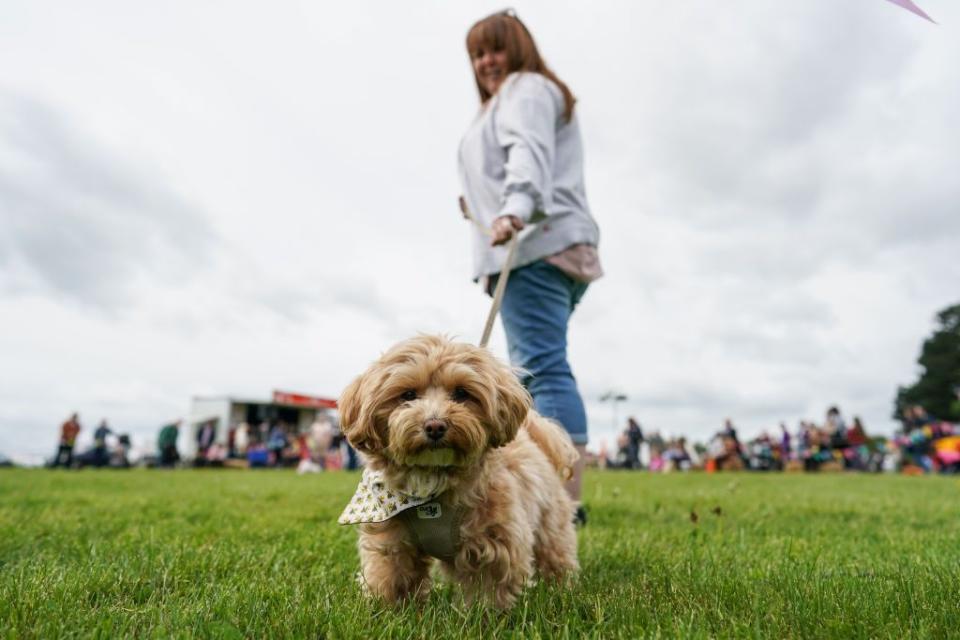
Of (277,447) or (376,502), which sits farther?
(277,447)

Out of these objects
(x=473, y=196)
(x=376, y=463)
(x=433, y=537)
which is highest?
(x=473, y=196)

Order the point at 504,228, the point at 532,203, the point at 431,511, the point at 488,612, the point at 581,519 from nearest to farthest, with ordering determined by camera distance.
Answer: the point at 488,612 → the point at 431,511 → the point at 504,228 → the point at 532,203 → the point at 581,519

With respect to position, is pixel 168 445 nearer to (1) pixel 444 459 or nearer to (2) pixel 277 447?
(2) pixel 277 447

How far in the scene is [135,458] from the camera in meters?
34.8

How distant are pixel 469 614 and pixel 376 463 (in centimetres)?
75

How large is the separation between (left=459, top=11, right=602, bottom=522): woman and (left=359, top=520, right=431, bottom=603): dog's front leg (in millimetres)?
1389

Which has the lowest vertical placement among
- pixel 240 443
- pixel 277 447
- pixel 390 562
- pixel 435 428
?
pixel 390 562

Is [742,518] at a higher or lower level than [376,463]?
lower

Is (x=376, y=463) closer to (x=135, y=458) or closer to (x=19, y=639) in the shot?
(x=19, y=639)

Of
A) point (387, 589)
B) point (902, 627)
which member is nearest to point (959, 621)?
point (902, 627)

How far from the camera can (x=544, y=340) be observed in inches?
150

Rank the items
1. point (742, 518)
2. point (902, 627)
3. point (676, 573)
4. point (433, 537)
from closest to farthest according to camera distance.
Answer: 1. point (902, 627)
2. point (433, 537)
3. point (676, 573)
4. point (742, 518)

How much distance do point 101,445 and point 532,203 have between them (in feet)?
99.7

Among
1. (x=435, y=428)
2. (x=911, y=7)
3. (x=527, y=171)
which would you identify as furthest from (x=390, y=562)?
Result: (x=911, y=7)
